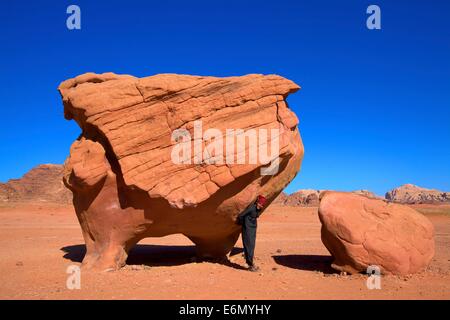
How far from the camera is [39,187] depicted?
49.3 m

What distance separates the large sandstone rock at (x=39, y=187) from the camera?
46.3m

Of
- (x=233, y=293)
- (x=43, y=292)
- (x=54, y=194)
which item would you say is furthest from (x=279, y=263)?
(x=54, y=194)

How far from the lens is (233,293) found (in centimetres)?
721

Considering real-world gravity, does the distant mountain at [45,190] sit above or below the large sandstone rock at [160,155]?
below

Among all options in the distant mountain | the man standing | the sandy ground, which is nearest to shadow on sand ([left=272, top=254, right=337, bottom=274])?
the sandy ground

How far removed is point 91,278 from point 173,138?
3.60 m

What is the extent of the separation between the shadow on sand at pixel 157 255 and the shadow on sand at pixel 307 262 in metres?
1.44

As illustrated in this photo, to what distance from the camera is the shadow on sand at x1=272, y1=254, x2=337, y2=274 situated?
9884 mm

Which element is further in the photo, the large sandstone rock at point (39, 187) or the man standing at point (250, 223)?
the large sandstone rock at point (39, 187)

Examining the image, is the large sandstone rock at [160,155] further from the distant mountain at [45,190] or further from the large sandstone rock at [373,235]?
the distant mountain at [45,190]

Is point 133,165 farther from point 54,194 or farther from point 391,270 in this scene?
point 54,194

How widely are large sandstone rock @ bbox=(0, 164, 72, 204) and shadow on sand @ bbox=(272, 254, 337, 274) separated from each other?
38376mm

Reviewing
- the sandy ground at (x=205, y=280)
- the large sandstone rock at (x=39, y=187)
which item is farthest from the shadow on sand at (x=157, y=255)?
the large sandstone rock at (x=39, y=187)

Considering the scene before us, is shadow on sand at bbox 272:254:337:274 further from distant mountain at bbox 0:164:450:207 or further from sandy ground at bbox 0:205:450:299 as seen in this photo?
distant mountain at bbox 0:164:450:207
